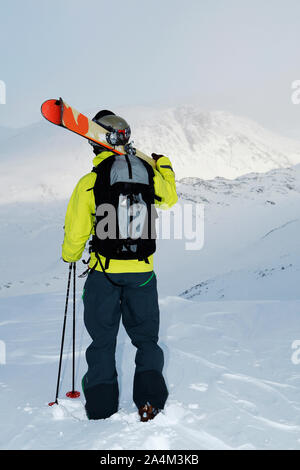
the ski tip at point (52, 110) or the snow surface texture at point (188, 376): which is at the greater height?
the ski tip at point (52, 110)

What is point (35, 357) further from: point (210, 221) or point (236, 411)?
point (210, 221)

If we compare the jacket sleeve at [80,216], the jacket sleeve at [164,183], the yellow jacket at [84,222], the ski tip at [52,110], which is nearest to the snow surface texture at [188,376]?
the yellow jacket at [84,222]

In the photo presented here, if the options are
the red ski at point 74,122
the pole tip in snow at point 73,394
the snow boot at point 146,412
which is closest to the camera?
the snow boot at point 146,412

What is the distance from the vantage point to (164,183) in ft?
12.2

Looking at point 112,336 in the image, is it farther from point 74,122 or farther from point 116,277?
point 74,122

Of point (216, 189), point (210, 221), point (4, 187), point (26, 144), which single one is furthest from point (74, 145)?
point (210, 221)

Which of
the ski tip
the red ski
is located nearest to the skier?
the red ski

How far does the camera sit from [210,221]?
134 feet

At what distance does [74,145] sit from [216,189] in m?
53.8

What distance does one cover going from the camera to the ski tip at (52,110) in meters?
3.67

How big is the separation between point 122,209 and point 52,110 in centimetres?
126

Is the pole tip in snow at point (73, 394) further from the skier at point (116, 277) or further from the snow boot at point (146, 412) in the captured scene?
the snow boot at point (146, 412)

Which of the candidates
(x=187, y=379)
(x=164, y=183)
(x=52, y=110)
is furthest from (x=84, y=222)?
(x=187, y=379)

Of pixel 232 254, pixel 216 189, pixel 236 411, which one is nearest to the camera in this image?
pixel 236 411
